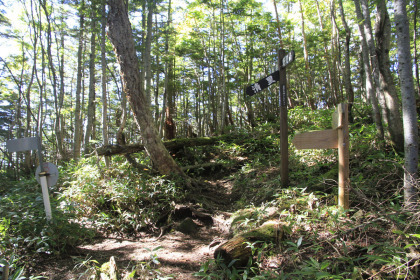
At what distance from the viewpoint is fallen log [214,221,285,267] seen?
7.65ft

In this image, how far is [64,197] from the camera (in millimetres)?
4523

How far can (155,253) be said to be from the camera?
2.60 meters

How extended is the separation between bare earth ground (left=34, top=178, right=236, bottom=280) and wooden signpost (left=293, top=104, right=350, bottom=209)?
5.93 ft

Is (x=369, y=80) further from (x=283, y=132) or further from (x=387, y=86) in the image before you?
(x=283, y=132)

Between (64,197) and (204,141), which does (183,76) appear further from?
(64,197)

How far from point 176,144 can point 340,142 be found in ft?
16.8

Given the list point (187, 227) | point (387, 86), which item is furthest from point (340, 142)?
point (187, 227)

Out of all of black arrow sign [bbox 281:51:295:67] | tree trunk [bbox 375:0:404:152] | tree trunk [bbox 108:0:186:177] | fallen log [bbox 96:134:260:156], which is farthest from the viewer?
fallen log [bbox 96:134:260:156]

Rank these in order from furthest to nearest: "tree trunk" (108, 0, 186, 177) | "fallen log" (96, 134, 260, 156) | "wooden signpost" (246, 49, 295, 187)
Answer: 1. "fallen log" (96, 134, 260, 156)
2. "tree trunk" (108, 0, 186, 177)
3. "wooden signpost" (246, 49, 295, 187)

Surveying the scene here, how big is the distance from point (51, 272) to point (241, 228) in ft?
7.56

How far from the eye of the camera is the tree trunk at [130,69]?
4.70m

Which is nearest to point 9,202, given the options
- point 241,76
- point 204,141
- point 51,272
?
point 51,272

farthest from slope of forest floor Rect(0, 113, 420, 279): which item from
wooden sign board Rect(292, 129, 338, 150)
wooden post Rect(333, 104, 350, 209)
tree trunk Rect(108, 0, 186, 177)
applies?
tree trunk Rect(108, 0, 186, 177)

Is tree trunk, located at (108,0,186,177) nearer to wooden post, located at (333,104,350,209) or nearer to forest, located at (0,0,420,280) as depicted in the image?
forest, located at (0,0,420,280)
